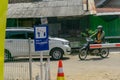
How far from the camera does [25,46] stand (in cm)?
1748

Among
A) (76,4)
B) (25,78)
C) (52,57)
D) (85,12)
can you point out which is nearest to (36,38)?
(25,78)

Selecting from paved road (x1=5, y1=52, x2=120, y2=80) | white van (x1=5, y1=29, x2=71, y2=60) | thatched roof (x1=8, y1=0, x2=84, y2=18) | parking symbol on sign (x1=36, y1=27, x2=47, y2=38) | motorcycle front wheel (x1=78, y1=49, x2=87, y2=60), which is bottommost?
paved road (x1=5, y1=52, x2=120, y2=80)

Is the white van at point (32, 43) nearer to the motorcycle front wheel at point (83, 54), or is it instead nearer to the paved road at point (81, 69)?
the paved road at point (81, 69)

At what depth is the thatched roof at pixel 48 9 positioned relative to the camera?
2486 cm

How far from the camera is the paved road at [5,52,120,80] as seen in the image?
1123 cm

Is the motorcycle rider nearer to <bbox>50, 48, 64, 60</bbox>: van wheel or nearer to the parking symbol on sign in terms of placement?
<bbox>50, 48, 64, 60</bbox>: van wheel

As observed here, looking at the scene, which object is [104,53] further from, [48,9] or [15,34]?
[48,9]

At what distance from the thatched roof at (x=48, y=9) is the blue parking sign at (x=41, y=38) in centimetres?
1529

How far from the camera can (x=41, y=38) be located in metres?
8.88

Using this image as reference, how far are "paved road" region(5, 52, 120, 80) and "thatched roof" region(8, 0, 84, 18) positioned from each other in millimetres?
3861

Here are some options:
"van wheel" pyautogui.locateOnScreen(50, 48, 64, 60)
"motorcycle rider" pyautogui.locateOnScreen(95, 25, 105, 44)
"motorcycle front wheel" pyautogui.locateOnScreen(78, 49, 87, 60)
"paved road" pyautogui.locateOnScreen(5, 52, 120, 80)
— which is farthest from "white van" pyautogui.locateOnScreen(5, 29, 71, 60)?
"motorcycle rider" pyautogui.locateOnScreen(95, 25, 105, 44)

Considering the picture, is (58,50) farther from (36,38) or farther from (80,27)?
(36,38)

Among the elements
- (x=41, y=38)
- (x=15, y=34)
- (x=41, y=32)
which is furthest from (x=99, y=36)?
(x=41, y=38)

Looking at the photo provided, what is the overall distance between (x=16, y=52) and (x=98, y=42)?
462cm
